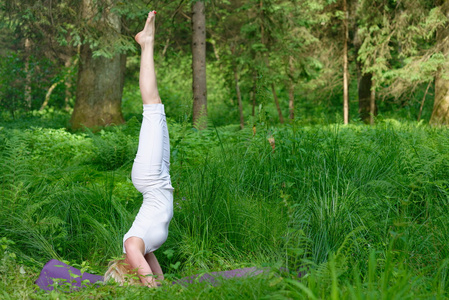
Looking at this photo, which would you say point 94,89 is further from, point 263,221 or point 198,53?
point 263,221

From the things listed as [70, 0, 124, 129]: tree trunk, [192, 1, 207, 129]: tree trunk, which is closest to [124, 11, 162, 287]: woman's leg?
[192, 1, 207, 129]: tree trunk

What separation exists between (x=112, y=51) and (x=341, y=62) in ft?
32.7

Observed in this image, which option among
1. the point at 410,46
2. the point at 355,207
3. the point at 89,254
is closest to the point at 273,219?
the point at 355,207

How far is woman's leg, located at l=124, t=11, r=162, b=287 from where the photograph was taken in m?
3.43

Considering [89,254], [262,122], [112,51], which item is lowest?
[89,254]

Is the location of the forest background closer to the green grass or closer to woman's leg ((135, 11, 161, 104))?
the green grass

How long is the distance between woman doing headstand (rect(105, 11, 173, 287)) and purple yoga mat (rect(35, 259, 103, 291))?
0.25 m

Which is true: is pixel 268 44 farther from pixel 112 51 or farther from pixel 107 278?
pixel 107 278

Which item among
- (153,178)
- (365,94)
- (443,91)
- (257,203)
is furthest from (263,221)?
(365,94)

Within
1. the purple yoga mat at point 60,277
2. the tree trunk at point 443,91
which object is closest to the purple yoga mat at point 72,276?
the purple yoga mat at point 60,277

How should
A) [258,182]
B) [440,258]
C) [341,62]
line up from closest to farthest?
[440,258], [258,182], [341,62]

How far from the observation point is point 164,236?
3740 mm

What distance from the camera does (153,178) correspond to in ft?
12.5

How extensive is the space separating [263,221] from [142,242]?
42.7 inches
